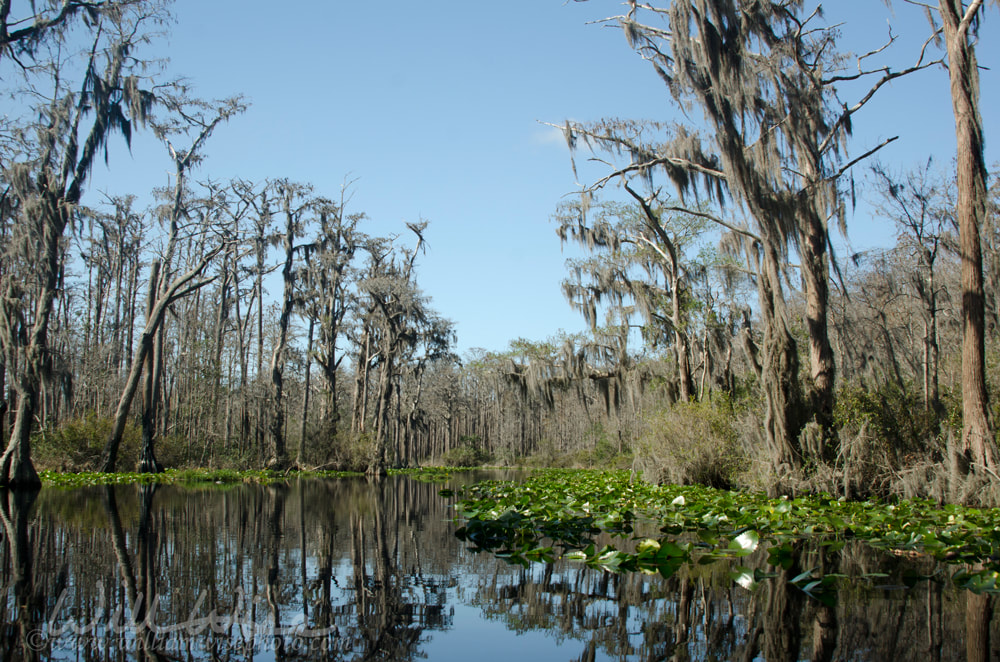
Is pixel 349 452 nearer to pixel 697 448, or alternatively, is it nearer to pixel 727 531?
pixel 697 448

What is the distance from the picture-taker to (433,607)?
3400 millimetres

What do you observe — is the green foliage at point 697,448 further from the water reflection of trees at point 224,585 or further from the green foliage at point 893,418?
the water reflection of trees at point 224,585

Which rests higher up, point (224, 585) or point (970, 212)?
point (970, 212)

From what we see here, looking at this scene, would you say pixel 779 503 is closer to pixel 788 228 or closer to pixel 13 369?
pixel 788 228

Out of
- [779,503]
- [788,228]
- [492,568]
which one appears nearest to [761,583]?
[492,568]

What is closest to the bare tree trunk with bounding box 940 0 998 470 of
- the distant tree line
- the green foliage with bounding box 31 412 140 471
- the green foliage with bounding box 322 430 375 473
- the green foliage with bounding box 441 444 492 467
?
the distant tree line

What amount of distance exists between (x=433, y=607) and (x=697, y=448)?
878 centimetres

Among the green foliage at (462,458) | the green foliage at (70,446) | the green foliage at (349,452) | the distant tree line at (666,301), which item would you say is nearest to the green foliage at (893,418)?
the distant tree line at (666,301)

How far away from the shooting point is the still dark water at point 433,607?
258cm

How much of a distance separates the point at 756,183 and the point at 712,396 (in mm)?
4583

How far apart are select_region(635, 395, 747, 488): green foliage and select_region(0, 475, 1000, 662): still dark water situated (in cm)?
631

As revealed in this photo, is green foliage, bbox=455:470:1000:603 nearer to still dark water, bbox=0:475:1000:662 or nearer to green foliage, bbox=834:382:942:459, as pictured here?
still dark water, bbox=0:475:1000:662

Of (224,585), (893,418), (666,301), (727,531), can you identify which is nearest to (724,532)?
(727,531)

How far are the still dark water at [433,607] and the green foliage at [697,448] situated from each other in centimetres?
631
